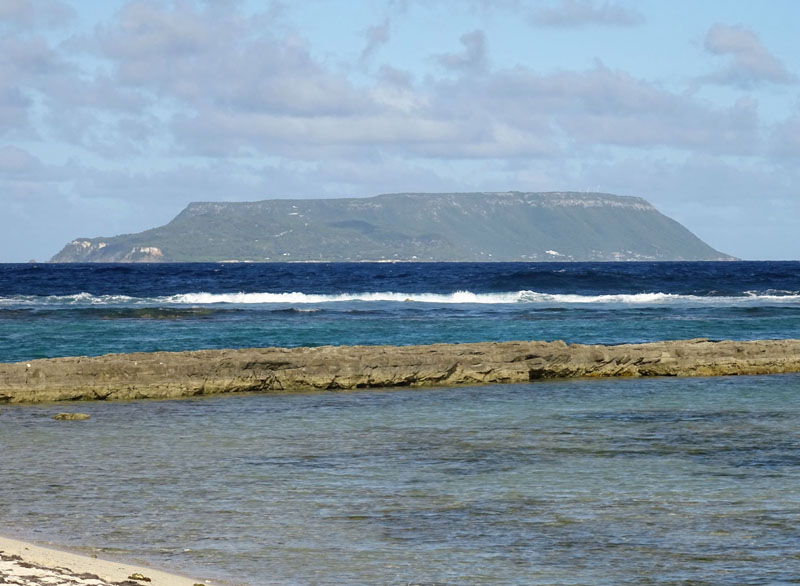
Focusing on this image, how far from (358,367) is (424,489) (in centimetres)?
820

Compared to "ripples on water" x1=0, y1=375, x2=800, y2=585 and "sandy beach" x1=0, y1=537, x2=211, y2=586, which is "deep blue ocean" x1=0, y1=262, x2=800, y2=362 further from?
"sandy beach" x1=0, y1=537, x2=211, y2=586

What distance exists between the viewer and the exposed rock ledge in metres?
16.2

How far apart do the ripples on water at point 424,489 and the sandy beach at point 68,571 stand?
32 centimetres

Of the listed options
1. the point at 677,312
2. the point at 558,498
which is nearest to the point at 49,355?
the point at 558,498

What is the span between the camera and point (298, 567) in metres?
7.11

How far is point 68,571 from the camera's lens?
6672 millimetres

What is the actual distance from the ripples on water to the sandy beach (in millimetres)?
320

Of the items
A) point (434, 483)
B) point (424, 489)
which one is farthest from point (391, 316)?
point (424, 489)

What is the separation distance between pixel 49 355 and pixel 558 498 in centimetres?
1845

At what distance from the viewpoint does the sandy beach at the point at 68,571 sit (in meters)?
6.39

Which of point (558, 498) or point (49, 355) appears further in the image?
point (49, 355)

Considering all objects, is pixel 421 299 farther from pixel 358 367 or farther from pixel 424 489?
pixel 424 489

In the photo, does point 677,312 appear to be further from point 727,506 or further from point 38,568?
point 38,568

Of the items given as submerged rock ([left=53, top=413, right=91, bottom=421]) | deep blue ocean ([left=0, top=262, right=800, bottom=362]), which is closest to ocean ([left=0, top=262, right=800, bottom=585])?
submerged rock ([left=53, top=413, right=91, bottom=421])
